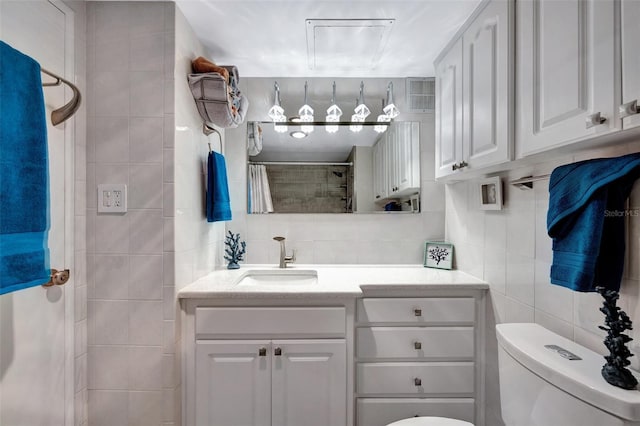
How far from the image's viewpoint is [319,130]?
2.11 m

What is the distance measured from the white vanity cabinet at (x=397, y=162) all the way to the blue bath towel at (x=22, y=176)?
1.70 m

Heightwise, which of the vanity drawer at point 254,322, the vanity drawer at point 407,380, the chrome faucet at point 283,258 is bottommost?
the vanity drawer at point 407,380

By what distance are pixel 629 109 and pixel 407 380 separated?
4.62 feet

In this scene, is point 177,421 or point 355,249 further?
point 355,249

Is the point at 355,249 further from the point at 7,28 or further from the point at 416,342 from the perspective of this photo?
the point at 7,28

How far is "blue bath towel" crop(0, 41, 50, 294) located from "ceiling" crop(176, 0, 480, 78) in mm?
770

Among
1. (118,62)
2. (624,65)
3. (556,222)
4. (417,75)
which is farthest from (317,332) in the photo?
(417,75)

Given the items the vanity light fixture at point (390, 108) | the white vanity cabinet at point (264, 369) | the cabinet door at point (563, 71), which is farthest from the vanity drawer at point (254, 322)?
the vanity light fixture at point (390, 108)

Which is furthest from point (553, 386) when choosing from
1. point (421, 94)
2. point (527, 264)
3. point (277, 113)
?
point (277, 113)

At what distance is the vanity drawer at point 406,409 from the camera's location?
1.54m

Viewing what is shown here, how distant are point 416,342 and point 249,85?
75.9 inches

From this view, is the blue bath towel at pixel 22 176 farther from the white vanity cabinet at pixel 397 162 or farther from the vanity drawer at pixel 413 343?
the white vanity cabinet at pixel 397 162

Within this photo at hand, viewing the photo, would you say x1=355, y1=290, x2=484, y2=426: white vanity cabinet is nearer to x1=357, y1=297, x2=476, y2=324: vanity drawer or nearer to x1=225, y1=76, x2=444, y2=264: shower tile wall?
x1=357, y1=297, x2=476, y2=324: vanity drawer

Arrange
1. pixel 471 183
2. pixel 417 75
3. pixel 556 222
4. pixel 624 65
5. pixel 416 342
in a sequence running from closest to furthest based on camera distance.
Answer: pixel 624 65 < pixel 556 222 < pixel 416 342 < pixel 471 183 < pixel 417 75
